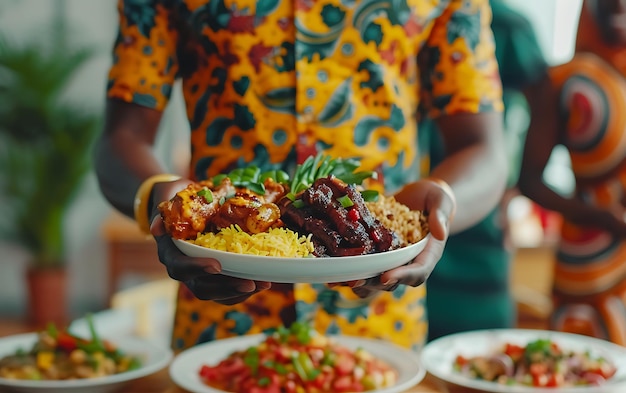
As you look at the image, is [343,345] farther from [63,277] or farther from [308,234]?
[63,277]

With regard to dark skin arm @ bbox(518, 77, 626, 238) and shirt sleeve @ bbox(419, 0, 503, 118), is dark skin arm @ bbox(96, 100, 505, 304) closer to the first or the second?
shirt sleeve @ bbox(419, 0, 503, 118)

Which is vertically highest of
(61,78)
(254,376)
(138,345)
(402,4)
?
(402,4)

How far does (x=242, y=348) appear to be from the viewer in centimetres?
158

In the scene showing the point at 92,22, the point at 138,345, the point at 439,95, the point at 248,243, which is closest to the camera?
the point at 248,243

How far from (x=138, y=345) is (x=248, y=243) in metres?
0.79

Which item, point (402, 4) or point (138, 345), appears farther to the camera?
point (138, 345)

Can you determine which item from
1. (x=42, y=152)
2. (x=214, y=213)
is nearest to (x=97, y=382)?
(x=214, y=213)

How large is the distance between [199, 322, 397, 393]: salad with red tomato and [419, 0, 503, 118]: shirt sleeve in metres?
0.50

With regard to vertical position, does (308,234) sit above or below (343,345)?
above

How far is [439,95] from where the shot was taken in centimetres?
159

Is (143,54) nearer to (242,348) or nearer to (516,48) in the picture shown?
(242,348)

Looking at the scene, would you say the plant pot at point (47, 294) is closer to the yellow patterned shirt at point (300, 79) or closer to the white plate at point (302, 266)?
the yellow patterned shirt at point (300, 79)

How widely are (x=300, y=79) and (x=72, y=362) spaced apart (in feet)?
2.34

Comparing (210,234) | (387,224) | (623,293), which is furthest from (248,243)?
(623,293)
